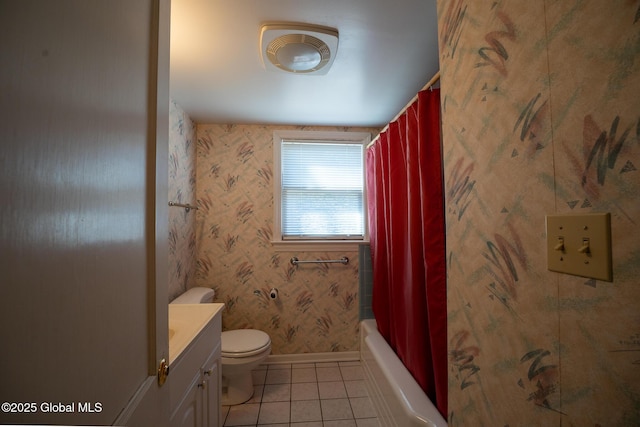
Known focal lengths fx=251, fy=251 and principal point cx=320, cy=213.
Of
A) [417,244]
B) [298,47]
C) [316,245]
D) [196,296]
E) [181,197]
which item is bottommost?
[196,296]

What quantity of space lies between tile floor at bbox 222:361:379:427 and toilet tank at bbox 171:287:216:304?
77 cm

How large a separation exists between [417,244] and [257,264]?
5.00 ft

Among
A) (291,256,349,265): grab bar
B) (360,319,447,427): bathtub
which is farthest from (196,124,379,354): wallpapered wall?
(360,319,447,427): bathtub

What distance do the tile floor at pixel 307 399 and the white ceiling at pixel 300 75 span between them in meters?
2.25

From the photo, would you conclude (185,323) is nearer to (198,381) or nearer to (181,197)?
(198,381)

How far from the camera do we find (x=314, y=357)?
2354mm

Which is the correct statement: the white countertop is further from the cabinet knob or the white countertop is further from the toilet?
the toilet

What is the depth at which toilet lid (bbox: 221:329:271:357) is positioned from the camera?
5.62ft

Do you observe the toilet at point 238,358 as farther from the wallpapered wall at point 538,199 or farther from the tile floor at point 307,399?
the wallpapered wall at point 538,199

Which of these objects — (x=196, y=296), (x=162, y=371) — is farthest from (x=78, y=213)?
(x=196, y=296)

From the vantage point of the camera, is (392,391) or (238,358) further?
(238,358)

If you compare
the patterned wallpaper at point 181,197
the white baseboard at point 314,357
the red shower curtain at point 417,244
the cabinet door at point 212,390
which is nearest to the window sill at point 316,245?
the red shower curtain at point 417,244

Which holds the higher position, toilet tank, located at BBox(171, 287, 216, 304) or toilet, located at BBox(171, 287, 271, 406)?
toilet tank, located at BBox(171, 287, 216, 304)

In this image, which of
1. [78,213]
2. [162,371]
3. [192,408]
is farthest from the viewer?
[192,408]
